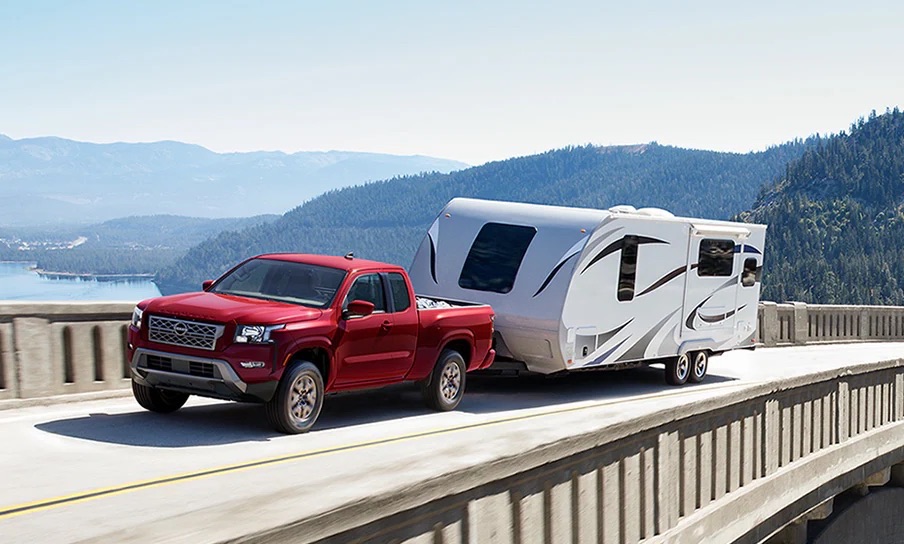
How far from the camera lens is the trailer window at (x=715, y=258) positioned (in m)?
18.6

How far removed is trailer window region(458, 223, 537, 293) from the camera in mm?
16078

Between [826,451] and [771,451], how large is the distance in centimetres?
206

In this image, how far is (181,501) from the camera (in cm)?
721

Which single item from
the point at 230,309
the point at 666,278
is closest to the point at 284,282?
the point at 230,309

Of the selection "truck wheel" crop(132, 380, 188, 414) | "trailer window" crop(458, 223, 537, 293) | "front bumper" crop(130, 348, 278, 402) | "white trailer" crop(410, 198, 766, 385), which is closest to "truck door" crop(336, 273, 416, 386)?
"front bumper" crop(130, 348, 278, 402)

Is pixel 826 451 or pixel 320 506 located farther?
pixel 826 451

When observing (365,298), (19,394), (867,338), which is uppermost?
(365,298)

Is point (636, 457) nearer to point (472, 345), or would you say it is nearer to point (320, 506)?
point (320, 506)

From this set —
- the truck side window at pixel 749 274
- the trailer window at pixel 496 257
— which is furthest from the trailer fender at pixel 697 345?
the trailer window at pixel 496 257

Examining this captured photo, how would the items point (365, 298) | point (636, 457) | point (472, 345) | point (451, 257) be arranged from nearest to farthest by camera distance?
point (636, 457) < point (365, 298) < point (472, 345) < point (451, 257)

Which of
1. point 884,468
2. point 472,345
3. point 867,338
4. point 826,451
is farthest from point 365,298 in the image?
point 867,338

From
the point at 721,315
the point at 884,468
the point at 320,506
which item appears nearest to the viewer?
the point at 320,506

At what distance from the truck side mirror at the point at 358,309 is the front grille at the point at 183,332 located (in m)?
1.62

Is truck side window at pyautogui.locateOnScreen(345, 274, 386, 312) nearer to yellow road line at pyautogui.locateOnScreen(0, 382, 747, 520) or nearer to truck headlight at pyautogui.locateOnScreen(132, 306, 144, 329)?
yellow road line at pyautogui.locateOnScreen(0, 382, 747, 520)
